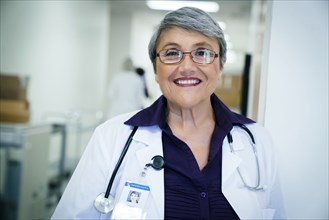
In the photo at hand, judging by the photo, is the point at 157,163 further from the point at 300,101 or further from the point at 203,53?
the point at 300,101

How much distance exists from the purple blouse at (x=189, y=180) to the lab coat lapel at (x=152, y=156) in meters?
0.02

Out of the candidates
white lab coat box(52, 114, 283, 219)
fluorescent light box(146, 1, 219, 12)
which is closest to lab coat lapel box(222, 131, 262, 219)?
white lab coat box(52, 114, 283, 219)

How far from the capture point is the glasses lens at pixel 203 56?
1.02 m

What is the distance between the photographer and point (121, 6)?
17.8 ft

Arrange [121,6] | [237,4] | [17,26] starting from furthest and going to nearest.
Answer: [121,6], [237,4], [17,26]

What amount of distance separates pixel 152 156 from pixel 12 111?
1.50m

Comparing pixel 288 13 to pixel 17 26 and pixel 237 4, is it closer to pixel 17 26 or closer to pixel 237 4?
pixel 17 26

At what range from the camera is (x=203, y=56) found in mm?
Result: 1034

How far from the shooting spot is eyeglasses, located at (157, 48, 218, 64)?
1.02m

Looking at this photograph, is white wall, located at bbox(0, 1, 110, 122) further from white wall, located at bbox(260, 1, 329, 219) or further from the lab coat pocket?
the lab coat pocket

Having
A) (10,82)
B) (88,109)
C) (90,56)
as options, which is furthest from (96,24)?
(10,82)

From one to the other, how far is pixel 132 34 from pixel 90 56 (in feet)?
6.38

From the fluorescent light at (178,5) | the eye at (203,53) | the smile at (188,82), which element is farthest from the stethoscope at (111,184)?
the fluorescent light at (178,5)

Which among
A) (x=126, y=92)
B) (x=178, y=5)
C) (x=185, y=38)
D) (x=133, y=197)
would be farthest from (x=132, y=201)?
(x=178, y=5)
